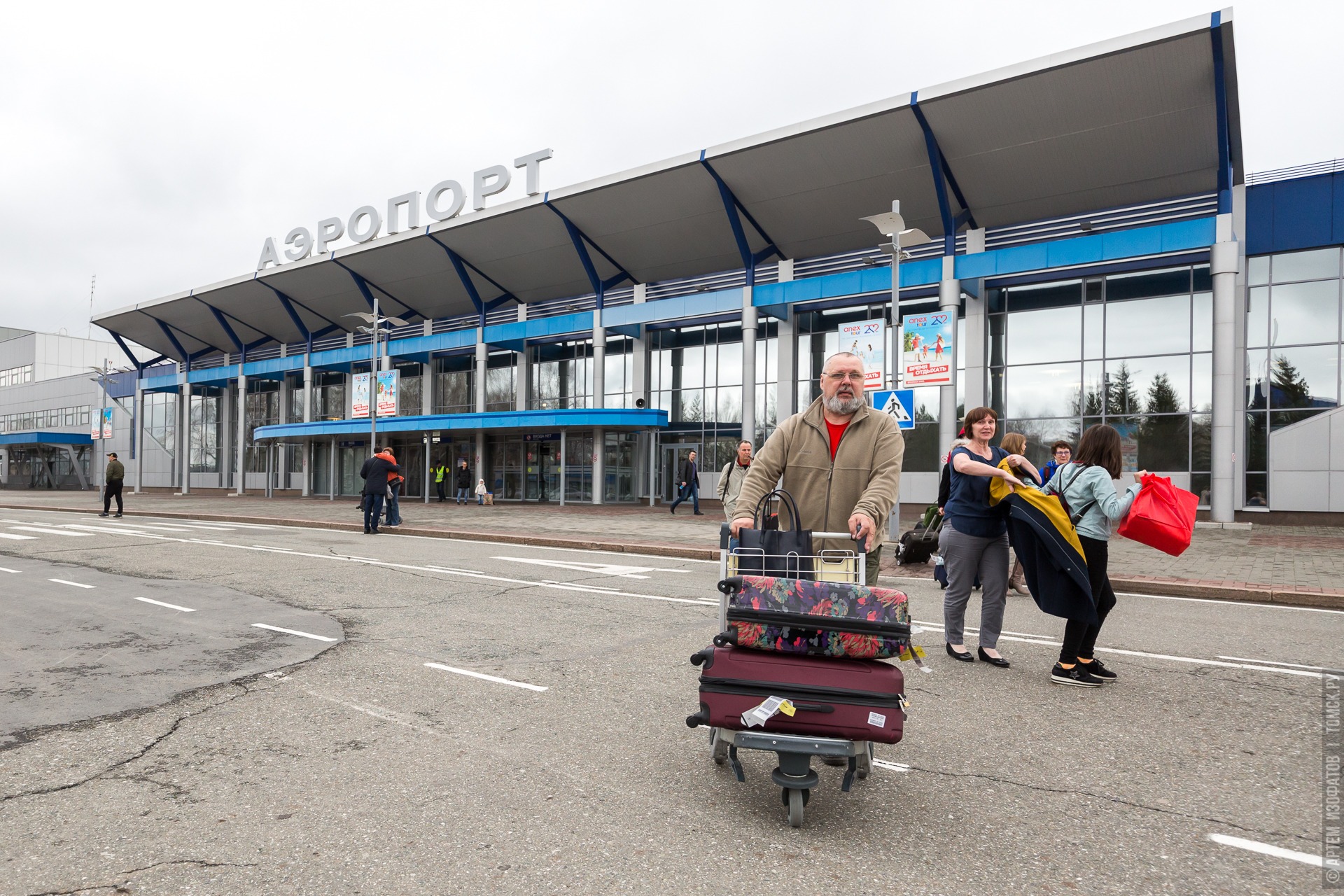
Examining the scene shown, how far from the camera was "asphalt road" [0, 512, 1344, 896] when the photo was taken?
9.36 ft

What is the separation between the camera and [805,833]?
10.3ft

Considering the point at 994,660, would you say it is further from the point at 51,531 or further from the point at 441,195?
the point at 441,195


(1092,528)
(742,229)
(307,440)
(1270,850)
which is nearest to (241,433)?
(307,440)

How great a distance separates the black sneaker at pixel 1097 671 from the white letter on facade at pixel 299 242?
37770mm

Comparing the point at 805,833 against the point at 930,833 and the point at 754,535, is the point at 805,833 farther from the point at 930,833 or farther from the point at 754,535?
the point at 754,535

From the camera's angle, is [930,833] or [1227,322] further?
[1227,322]

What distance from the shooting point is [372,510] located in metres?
17.5

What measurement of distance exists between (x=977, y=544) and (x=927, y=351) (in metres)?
10.1

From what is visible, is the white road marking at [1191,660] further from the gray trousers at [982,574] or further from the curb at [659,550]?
the curb at [659,550]

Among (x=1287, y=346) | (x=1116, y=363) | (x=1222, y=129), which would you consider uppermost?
(x=1222, y=129)

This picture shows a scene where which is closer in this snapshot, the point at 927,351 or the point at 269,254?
the point at 927,351

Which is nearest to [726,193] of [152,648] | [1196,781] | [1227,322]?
[1227,322]

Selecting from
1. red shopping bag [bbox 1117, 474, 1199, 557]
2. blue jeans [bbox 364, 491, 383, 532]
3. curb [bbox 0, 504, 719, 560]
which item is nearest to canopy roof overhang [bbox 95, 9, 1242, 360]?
curb [bbox 0, 504, 719, 560]

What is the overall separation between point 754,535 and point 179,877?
8.24ft
